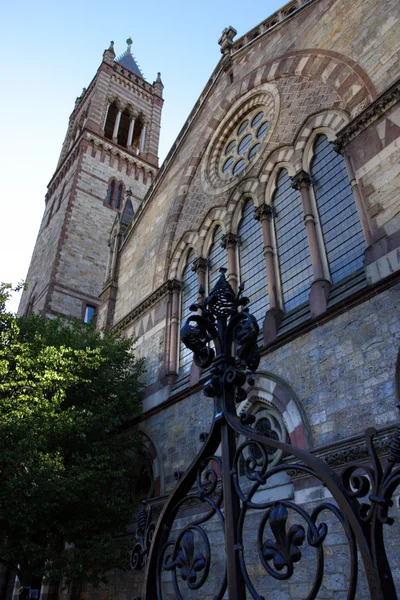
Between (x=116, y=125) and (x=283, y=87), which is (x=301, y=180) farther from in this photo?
(x=116, y=125)

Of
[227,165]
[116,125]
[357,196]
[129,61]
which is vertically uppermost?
[129,61]

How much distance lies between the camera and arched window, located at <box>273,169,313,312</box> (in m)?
9.79

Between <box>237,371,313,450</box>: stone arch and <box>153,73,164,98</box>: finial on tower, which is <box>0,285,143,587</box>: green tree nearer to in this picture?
<box>237,371,313,450</box>: stone arch

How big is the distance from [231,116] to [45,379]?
9.83 meters

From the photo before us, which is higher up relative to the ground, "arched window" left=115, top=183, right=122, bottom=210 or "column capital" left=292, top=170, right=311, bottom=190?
"arched window" left=115, top=183, right=122, bottom=210

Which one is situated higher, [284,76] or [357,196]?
[284,76]

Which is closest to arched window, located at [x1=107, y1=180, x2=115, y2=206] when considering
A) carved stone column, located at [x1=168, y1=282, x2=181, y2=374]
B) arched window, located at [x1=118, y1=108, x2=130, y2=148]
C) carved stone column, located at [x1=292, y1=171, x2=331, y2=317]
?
arched window, located at [x1=118, y1=108, x2=130, y2=148]

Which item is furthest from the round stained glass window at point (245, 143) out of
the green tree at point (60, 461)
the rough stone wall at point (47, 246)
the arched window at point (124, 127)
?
the arched window at point (124, 127)

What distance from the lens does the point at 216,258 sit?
1309cm

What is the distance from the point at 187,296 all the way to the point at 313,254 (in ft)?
16.3

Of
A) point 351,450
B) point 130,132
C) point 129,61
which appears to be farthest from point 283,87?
point 129,61

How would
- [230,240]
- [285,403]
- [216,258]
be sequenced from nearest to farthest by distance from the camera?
[285,403] → [230,240] → [216,258]

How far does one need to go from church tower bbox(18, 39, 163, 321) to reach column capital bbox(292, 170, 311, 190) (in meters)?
10.7

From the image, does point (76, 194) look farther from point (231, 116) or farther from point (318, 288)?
point (318, 288)
